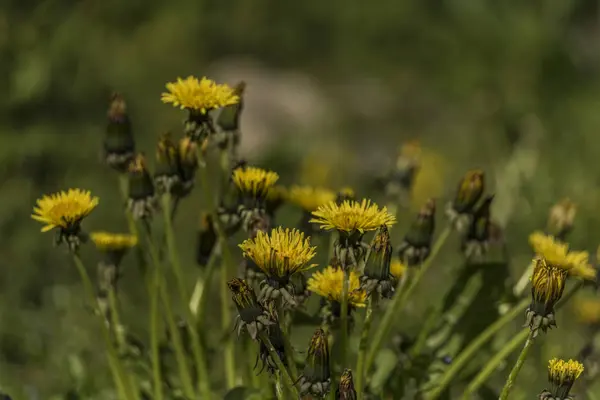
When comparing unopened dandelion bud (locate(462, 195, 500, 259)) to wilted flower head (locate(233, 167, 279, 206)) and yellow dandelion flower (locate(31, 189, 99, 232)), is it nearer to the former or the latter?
wilted flower head (locate(233, 167, 279, 206))

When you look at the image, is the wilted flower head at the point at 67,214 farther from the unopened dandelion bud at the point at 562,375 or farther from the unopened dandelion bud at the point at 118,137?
the unopened dandelion bud at the point at 562,375

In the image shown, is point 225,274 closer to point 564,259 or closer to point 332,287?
point 332,287

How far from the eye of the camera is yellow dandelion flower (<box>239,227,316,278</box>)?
1.01m

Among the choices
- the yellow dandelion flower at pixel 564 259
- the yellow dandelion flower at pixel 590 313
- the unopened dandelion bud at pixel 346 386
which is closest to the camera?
the unopened dandelion bud at pixel 346 386

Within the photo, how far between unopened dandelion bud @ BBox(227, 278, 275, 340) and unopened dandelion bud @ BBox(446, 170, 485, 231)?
464mm

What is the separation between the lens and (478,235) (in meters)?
1.41

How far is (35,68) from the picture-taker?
9.87 ft

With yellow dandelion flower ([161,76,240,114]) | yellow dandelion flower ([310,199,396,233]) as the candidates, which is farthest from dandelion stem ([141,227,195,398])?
yellow dandelion flower ([310,199,396,233])

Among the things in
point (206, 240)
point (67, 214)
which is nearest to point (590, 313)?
point (206, 240)

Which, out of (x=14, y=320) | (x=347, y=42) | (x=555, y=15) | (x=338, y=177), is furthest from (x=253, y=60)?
(x=14, y=320)

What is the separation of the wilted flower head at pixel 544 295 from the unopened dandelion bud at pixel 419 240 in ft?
0.97

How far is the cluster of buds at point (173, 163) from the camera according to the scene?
51.1 inches

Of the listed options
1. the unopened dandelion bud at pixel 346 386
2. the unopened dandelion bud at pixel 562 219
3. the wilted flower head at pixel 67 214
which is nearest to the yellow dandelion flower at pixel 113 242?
the wilted flower head at pixel 67 214

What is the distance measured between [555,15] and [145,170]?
2.60 metres
